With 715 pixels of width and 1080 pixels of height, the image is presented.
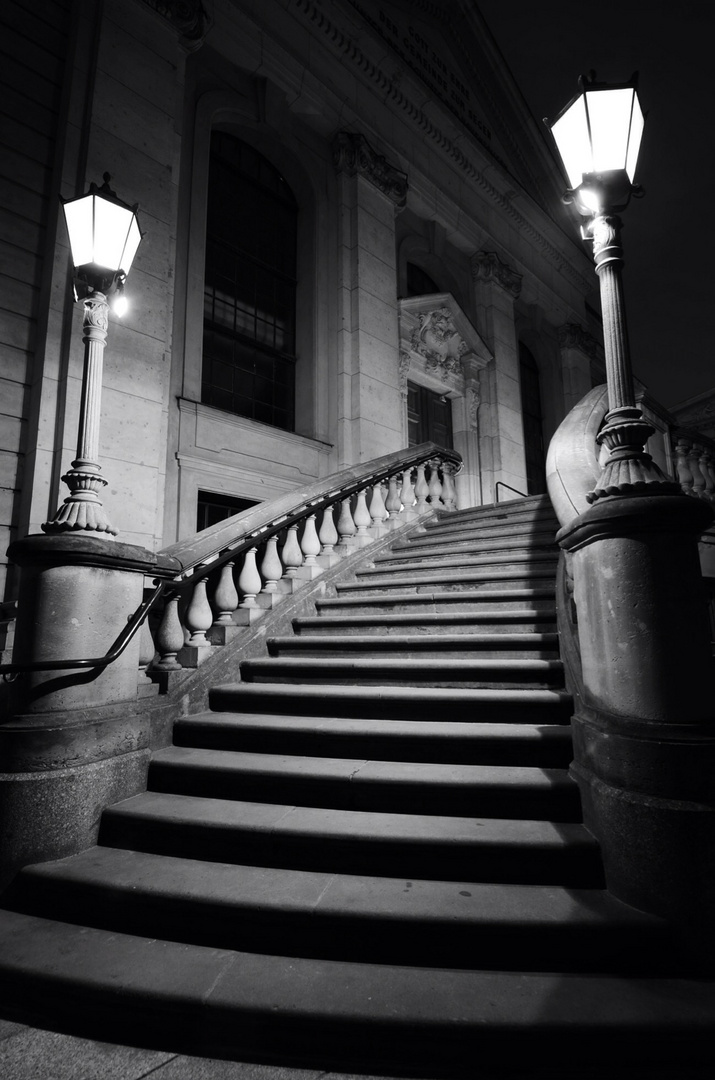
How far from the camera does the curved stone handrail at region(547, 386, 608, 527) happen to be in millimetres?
3828

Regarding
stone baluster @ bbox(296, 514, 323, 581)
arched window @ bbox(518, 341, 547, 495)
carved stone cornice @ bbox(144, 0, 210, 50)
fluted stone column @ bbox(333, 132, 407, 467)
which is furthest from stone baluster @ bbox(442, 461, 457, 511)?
arched window @ bbox(518, 341, 547, 495)

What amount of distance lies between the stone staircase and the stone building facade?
464 cm

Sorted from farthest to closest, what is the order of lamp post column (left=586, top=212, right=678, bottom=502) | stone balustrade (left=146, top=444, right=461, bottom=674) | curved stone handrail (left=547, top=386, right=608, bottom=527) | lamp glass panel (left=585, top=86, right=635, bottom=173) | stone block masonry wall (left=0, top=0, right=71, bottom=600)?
stone block masonry wall (left=0, top=0, right=71, bottom=600) < stone balustrade (left=146, top=444, right=461, bottom=674) < curved stone handrail (left=547, top=386, right=608, bottom=527) < lamp glass panel (left=585, top=86, right=635, bottom=173) < lamp post column (left=586, top=212, right=678, bottom=502)

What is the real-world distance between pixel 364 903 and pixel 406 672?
193cm

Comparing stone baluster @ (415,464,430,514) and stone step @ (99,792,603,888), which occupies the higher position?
stone baluster @ (415,464,430,514)

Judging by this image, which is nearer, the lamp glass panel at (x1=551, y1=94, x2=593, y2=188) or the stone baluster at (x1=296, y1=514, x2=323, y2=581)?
the lamp glass panel at (x1=551, y1=94, x2=593, y2=188)

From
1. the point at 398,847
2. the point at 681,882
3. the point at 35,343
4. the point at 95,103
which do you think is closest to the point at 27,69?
the point at 95,103

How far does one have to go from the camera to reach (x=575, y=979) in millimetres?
2107

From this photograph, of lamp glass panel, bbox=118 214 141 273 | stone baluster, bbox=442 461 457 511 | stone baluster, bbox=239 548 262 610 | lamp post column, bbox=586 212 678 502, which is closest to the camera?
lamp post column, bbox=586 212 678 502

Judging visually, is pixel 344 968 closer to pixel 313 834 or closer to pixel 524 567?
pixel 313 834

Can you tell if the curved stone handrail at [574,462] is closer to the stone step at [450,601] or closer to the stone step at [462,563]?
the stone step at [450,601]

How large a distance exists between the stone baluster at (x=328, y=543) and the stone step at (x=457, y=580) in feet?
0.91

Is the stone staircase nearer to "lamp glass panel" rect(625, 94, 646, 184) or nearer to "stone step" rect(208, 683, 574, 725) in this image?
→ "stone step" rect(208, 683, 574, 725)

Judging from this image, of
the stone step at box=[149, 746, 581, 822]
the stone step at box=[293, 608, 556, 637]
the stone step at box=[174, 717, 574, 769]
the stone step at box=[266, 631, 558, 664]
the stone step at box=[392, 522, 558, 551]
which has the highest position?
the stone step at box=[392, 522, 558, 551]
